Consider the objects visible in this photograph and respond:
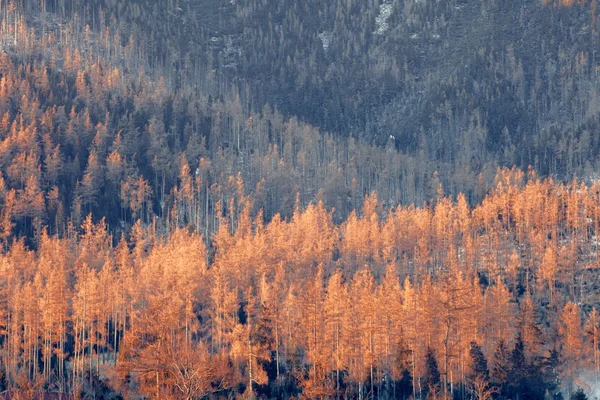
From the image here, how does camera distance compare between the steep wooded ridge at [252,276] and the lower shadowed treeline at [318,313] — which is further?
the steep wooded ridge at [252,276]

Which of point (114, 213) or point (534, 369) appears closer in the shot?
point (534, 369)

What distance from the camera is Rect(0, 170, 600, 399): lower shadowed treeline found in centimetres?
8494

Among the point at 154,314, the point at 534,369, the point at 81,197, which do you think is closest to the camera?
the point at 154,314

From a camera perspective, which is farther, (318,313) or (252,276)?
(252,276)

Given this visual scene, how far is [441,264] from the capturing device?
139 m

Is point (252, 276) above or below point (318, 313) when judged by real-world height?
below

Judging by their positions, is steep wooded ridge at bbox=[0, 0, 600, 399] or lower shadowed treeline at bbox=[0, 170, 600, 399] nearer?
lower shadowed treeline at bbox=[0, 170, 600, 399]

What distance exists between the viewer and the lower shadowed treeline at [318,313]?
3344 inches

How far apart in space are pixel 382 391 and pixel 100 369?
3192 cm

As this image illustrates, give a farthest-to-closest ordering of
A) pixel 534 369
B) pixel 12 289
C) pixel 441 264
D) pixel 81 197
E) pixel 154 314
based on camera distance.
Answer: pixel 81 197
pixel 441 264
pixel 12 289
pixel 534 369
pixel 154 314

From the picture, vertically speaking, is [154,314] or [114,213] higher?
[154,314]

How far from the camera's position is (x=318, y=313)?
308ft

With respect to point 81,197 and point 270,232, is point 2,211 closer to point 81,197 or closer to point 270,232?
point 81,197

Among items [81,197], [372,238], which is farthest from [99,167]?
[372,238]
